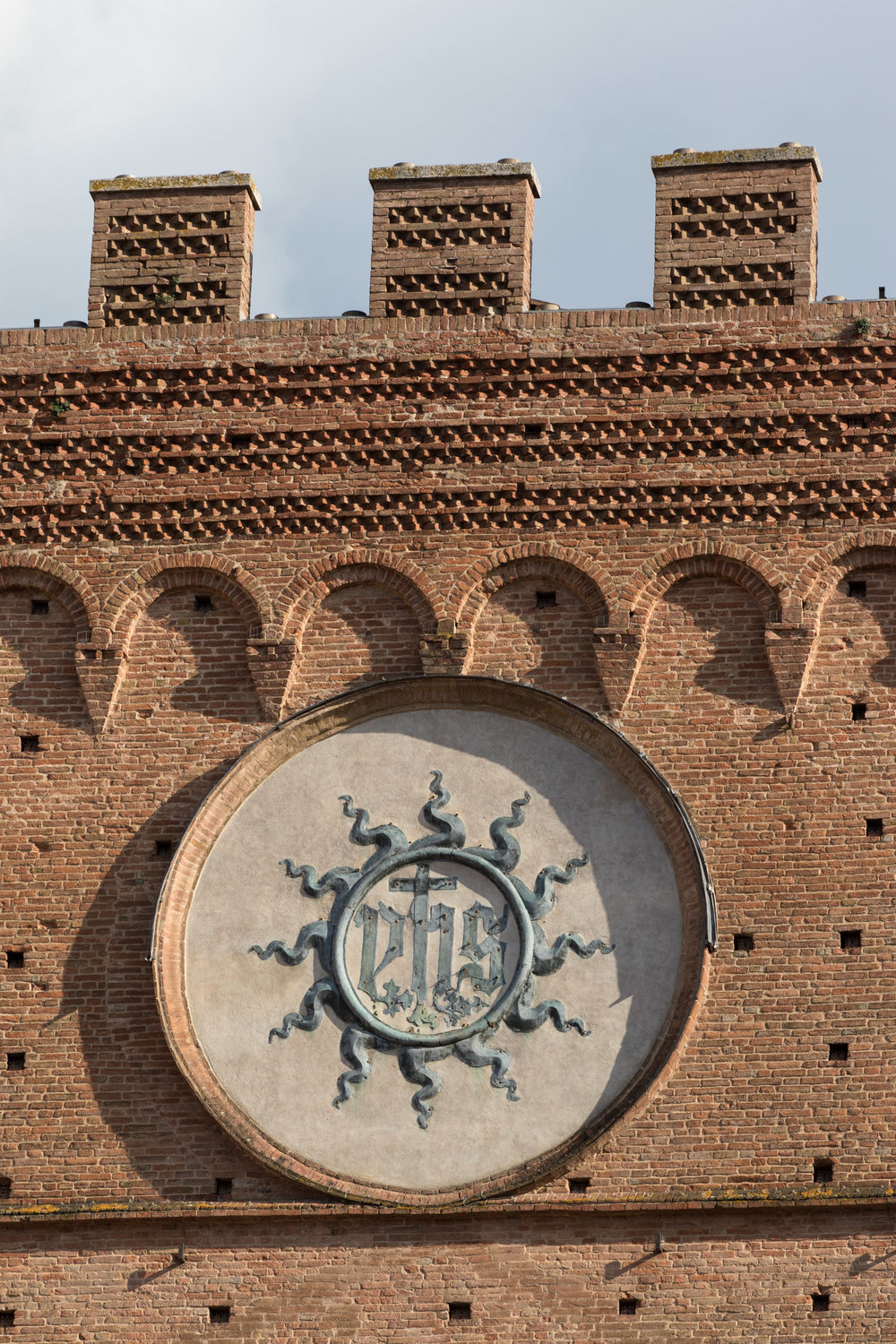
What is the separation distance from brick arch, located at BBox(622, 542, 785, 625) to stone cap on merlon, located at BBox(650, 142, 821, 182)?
10.0 ft

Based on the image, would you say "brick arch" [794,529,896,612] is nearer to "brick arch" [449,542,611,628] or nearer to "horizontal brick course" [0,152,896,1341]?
"horizontal brick course" [0,152,896,1341]

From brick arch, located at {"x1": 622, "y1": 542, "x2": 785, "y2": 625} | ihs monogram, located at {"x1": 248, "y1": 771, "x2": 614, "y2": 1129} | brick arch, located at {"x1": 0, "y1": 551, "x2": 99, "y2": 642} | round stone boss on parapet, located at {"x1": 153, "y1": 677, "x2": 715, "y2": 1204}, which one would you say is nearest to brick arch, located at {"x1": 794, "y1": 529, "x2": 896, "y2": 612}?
brick arch, located at {"x1": 622, "y1": 542, "x2": 785, "y2": 625}

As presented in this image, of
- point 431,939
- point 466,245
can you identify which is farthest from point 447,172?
point 431,939

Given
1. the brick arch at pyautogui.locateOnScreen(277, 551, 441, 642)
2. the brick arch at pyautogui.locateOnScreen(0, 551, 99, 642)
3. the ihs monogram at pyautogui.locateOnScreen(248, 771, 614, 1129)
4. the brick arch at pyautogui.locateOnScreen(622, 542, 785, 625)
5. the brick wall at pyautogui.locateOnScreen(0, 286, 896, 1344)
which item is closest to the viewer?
the brick wall at pyautogui.locateOnScreen(0, 286, 896, 1344)

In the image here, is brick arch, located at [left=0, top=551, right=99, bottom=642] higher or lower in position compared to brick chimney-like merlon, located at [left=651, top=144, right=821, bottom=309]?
lower

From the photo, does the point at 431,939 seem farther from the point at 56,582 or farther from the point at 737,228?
the point at 737,228

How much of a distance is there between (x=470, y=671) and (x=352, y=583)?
3.78ft

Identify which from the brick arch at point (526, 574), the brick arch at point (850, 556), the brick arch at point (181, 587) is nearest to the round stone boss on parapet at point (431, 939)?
the brick arch at point (526, 574)

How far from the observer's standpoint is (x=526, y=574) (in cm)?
2181

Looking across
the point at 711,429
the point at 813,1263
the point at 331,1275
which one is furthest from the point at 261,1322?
the point at 711,429

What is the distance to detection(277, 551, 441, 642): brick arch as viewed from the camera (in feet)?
71.5

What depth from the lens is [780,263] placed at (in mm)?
22297

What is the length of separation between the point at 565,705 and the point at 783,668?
1598 mm

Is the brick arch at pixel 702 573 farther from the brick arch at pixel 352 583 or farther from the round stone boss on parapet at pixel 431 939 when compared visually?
the brick arch at pixel 352 583
